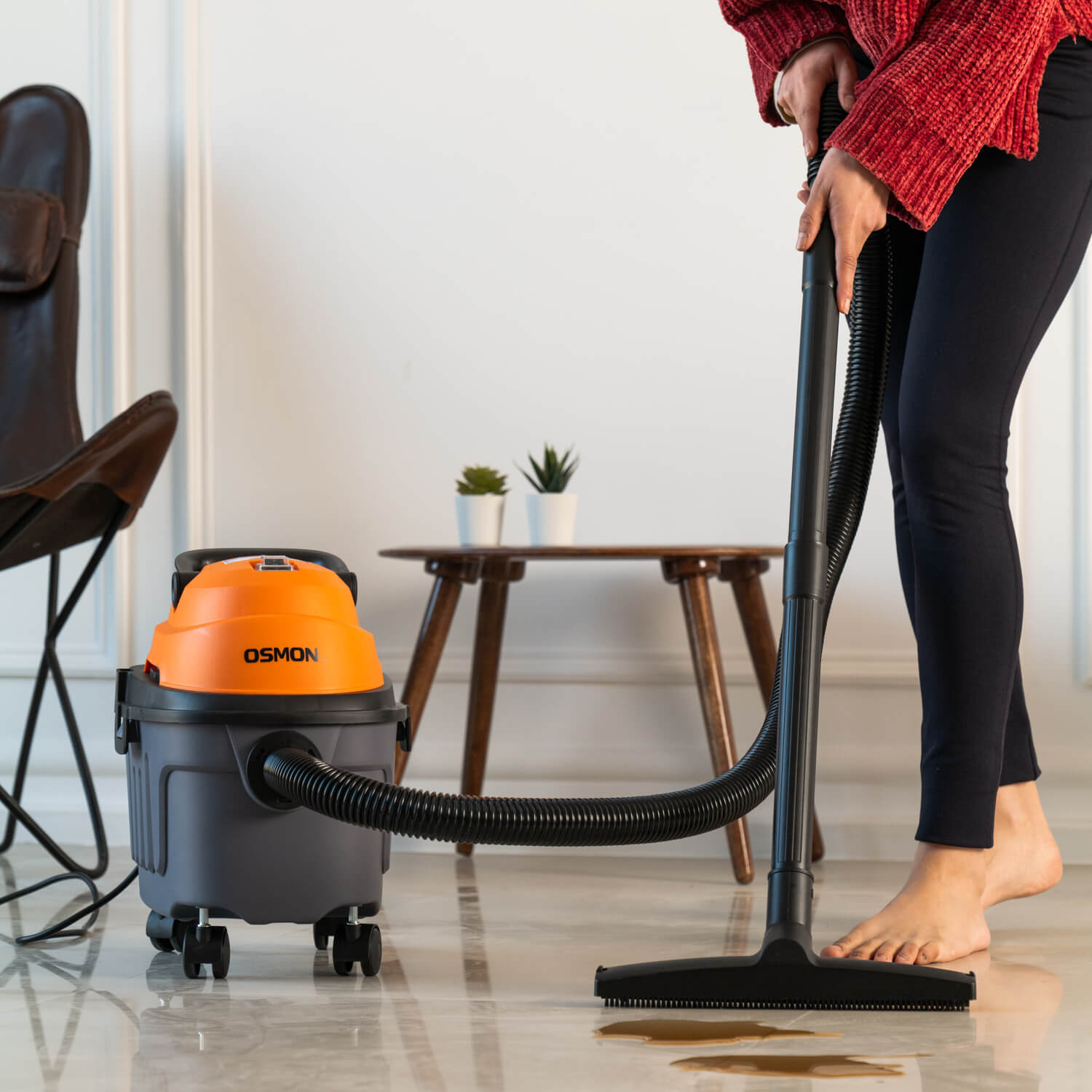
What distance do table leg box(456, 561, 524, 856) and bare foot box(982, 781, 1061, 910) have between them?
2.50ft

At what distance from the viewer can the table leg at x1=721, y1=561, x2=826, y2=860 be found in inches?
65.7

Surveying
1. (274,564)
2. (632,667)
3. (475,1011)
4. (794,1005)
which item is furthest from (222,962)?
(632,667)

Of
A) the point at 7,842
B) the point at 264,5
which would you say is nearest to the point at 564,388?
the point at 264,5

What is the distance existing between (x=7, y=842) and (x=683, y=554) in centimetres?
108

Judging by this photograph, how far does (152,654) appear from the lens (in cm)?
108

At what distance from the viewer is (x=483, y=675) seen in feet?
5.81

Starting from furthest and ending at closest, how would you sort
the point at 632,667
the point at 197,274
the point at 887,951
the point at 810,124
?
1. the point at 197,274
2. the point at 632,667
3. the point at 810,124
4. the point at 887,951

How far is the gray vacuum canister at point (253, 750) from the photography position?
3.32 feet

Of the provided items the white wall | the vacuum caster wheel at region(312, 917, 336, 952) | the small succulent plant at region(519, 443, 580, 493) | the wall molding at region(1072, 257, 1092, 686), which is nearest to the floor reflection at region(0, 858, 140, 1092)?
the vacuum caster wheel at region(312, 917, 336, 952)

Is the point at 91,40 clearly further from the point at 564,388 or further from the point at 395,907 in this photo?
the point at 395,907

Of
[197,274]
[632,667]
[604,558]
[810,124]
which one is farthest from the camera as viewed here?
[197,274]

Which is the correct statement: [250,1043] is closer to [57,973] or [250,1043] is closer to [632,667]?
[57,973]

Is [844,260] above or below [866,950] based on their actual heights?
above

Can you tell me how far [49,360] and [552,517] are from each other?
30.5 inches
